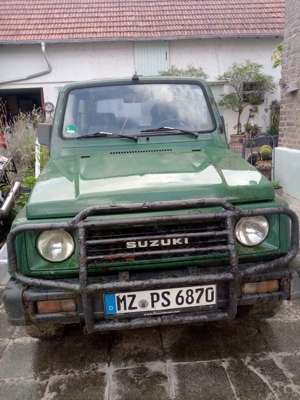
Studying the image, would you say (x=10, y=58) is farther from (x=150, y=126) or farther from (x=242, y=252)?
(x=242, y=252)

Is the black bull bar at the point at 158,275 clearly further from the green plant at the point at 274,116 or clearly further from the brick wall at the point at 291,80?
the green plant at the point at 274,116

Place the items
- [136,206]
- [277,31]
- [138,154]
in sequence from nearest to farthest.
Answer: [136,206] → [138,154] → [277,31]

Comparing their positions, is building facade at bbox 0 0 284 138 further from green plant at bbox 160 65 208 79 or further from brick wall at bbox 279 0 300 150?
brick wall at bbox 279 0 300 150

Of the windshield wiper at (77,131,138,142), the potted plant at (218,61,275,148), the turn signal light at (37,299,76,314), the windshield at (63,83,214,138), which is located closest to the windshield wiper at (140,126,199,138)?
the windshield at (63,83,214,138)

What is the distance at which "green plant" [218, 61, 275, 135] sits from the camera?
13211mm

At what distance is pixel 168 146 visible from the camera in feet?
10.2

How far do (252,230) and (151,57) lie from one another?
12.5 m

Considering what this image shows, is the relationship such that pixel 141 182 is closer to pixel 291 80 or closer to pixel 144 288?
pixel 144 288

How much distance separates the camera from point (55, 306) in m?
2.21

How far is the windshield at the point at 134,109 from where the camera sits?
3.29 metres

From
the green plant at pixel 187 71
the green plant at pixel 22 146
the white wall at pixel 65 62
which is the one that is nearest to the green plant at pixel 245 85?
the green plant at pixel 187 71

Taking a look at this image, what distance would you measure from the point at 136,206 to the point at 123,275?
0.42 m

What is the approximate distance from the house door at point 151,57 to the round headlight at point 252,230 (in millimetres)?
12096

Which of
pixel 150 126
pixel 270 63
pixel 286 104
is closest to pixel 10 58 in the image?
pixel 270 63
